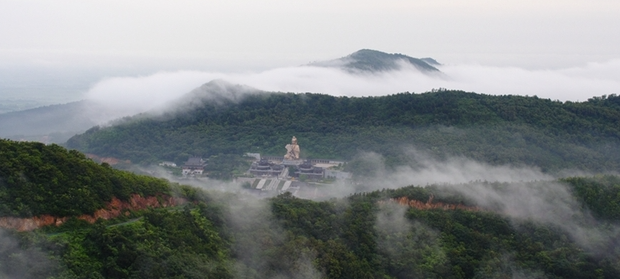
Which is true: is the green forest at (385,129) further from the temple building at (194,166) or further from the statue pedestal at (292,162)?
the statue pedestal at (292,162)

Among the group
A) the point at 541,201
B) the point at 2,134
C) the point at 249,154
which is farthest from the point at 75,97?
the point at 541,201

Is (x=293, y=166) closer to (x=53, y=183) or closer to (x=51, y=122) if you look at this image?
(x=53, y=183)

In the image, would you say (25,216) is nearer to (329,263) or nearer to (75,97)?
(329,263)

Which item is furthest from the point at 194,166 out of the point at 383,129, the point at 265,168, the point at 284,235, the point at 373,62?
the point at 373,62

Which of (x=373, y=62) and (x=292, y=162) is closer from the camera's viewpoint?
(x=292, y=162)

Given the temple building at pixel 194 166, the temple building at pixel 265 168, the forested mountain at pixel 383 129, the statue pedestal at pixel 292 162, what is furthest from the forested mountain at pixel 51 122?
the statue pedestal at pixel 292 162
